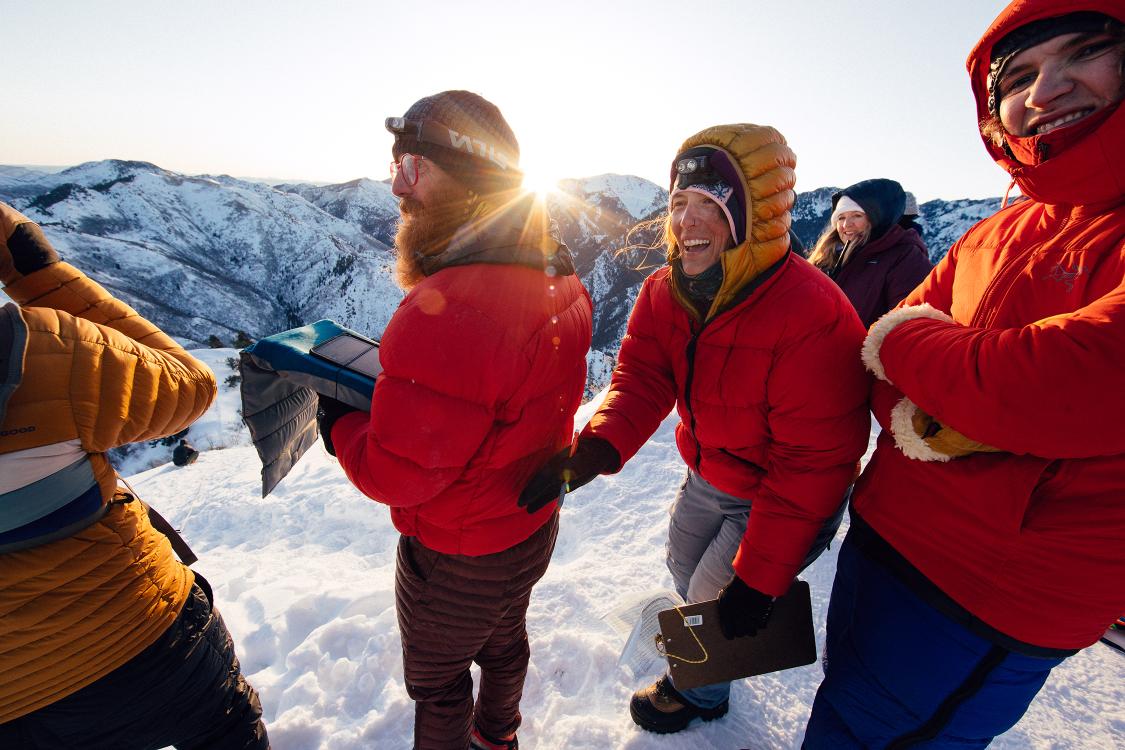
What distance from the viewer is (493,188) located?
150 centimetres

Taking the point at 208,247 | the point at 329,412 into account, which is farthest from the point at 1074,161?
the point at 208,247

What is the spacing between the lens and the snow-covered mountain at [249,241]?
2036 inches

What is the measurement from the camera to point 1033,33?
1.03 m

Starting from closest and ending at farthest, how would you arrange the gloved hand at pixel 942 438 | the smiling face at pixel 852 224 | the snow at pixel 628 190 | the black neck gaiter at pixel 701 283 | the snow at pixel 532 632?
the gloved hand at pixel 942 438 → the black neck gaiter at pixel 701 283 → the snow at pixel 532 632 → the smiling face at pixel 852 224 → the snow at pixel 628 190

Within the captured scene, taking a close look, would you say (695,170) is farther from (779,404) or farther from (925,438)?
(925,438)

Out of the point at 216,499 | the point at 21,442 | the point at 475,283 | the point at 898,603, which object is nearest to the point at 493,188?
the point at 475,283

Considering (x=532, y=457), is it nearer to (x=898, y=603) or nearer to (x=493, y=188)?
(x=493, y=188)

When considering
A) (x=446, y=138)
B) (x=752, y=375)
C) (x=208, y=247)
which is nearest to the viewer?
(x=446, y=138)

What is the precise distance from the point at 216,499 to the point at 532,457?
16.2 feet

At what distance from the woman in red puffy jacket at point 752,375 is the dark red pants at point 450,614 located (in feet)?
1.05

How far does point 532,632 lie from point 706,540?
1329 mm

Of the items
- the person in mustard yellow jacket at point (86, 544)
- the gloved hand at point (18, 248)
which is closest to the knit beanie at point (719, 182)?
the person in mustard yellow jacket at point (86, 544)

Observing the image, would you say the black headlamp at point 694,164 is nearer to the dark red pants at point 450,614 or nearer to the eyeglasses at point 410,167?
the eyeglasses at point 410,167

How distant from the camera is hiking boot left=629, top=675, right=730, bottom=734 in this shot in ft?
6.86
